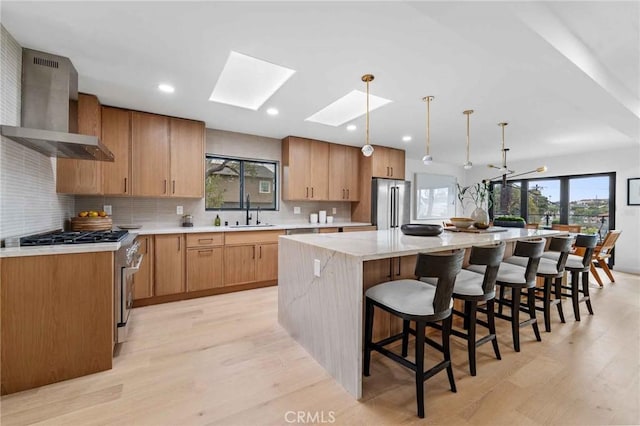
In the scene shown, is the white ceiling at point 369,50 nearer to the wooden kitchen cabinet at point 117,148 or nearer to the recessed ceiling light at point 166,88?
the recessed ceiling light at point 166,88

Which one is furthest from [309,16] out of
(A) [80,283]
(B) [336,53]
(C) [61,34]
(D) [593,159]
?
(D) [593,159]

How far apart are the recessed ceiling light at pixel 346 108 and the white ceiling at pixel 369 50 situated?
21 cm

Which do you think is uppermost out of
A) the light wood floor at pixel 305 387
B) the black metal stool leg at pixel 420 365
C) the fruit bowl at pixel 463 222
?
the fruit bowl at pixel 463 222

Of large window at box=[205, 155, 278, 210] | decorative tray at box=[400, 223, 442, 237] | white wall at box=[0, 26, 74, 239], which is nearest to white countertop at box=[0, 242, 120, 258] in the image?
white wall at box=[0, 26, 74, 239]

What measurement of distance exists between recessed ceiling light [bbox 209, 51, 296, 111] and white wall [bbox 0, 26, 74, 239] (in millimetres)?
1398

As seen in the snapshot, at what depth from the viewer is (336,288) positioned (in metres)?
1.80

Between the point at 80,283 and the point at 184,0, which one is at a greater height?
the point at 184,0

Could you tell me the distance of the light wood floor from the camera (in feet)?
5.00

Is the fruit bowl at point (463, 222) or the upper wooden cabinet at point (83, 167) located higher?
the upper wooden cabinet at point (83, 167)

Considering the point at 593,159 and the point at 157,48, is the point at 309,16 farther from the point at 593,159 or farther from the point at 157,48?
the point at 593,159

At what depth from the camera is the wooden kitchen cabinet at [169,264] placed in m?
3.21

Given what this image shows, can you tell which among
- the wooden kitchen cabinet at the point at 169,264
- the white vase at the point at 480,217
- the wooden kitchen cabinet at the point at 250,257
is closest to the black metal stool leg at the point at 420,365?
the white vase at the point at 480,217

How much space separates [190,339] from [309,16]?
2665 millimetres

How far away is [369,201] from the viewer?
5020mm
